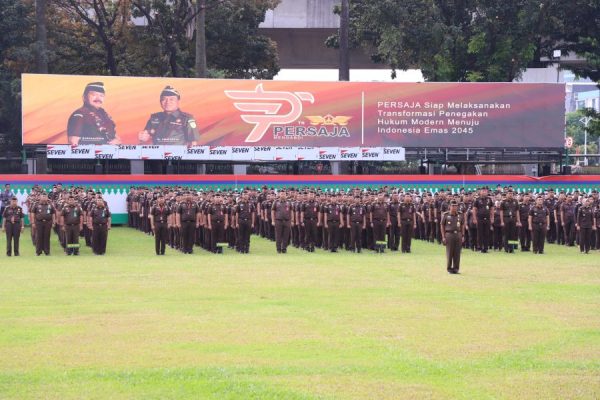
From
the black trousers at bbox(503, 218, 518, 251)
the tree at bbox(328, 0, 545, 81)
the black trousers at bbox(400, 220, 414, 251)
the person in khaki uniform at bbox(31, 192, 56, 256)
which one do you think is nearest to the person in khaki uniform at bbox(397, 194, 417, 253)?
the black trousers at bbox(400, 220, 414, 251)

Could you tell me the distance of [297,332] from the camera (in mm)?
13258

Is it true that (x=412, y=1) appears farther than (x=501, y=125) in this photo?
Yes

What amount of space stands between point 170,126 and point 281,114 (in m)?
4.33

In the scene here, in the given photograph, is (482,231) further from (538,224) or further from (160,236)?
(160,236)

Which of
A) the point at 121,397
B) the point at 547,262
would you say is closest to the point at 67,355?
the point at 121,397

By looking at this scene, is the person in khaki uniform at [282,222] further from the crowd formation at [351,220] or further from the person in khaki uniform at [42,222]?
the person in khaki uniform at [42,222]

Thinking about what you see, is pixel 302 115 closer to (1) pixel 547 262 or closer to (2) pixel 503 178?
(2) pixel 503 178

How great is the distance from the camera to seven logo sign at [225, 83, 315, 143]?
40.4m

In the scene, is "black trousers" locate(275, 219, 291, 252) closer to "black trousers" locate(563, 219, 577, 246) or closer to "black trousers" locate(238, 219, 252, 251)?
"black trousers" locate(238, 219, 252, 251)

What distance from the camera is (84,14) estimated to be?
55.9m

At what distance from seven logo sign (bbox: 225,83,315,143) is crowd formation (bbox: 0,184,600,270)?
1112 cm

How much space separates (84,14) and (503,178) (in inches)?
1028

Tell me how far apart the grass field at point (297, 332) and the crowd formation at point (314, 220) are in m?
3.83

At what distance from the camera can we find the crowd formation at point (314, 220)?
26266 mm
